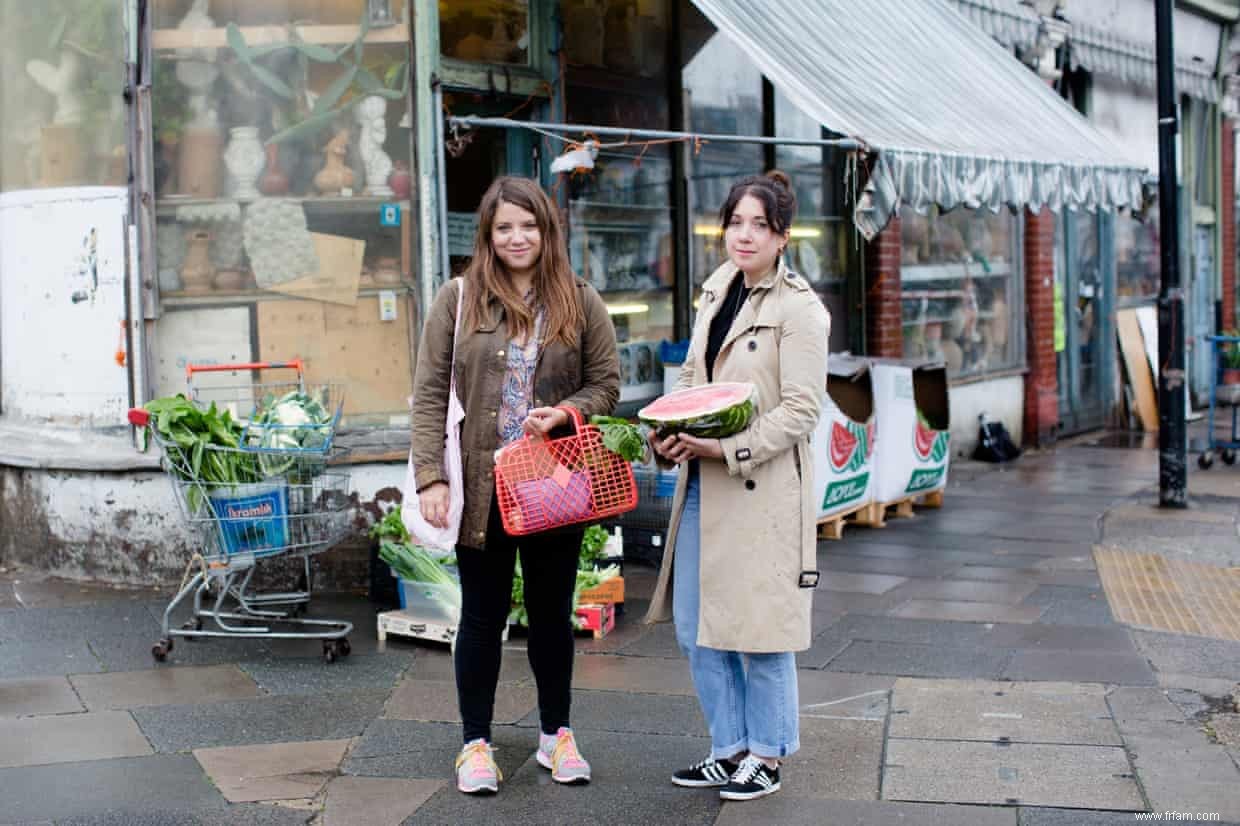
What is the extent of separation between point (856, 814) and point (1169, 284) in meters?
6.84

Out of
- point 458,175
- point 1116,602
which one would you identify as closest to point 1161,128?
point 1116,602

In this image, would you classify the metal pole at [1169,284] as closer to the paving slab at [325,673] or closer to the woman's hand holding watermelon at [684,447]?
the paving slab at [325,673]

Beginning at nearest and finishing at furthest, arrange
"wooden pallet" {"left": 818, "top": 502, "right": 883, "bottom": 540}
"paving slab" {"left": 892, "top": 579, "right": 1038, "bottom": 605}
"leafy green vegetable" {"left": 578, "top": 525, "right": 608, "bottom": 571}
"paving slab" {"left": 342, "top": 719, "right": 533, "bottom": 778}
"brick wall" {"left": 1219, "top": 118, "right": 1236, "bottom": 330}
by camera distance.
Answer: "paving slab" {"left": 342, "top": 719, "right": 533, "bottom": 778} → "leafy green vegetable" {"left": 578, "top": 525, "right": 608, "bottom": 571} → "paving slab" {"left": 892, "top": 579, "right": 1038, "bottom": 605} → "wooden pallet" {"left": 818, "top": 502, "right": 883, "bottom": 540} → "brick wall" {"left": 1219, "top": 118, "right": 1236, "bottom": 330}

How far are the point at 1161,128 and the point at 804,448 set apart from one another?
21.4 feet

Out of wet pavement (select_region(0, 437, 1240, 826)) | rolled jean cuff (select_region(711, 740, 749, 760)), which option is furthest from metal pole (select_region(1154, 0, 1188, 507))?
rolled jean cuff (select_region(711, 740, 749, 760))

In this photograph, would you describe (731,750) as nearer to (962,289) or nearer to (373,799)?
(373,799)

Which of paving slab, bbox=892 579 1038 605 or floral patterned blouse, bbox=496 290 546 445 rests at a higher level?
floral patterned blouse, bbox=496 290 546 445

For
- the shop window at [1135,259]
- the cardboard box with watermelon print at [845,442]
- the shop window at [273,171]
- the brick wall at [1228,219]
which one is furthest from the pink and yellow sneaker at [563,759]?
the brick wall at [1228,219]

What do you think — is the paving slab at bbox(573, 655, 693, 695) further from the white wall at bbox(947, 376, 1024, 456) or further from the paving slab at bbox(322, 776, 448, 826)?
the white wall at bbox(947, 376, 1024, 456)

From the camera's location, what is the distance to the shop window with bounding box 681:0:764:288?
10.7m

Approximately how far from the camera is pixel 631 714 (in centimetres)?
587

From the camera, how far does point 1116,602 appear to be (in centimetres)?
774

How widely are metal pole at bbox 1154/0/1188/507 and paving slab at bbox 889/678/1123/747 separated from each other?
490cm

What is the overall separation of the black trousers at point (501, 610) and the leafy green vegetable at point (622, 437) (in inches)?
13.3
